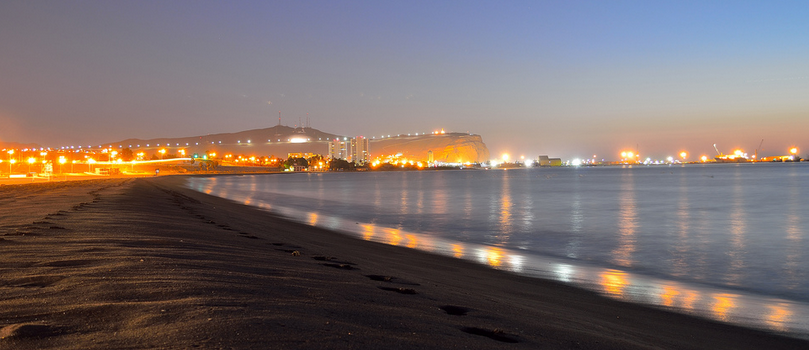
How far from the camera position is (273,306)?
11.5 ft

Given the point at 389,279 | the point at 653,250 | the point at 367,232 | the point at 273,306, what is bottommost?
the point at 653,250

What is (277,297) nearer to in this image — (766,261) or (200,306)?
(200,306)

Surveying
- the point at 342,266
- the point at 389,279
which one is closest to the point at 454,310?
the point at 389,279

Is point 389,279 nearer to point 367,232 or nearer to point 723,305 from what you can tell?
point 723,305

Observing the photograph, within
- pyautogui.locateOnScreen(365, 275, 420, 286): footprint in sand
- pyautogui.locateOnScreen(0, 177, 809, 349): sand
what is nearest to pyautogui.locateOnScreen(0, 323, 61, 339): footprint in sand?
pyautogui.locateOnScreen(0, 177, 809, 349): sand

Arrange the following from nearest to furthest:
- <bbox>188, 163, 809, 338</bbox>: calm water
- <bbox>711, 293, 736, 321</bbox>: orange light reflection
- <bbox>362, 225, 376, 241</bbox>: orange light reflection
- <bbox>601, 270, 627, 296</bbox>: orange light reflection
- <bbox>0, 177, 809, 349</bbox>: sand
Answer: <bbox>0, 177, 809, 349</bbox>: sand → <bbox>711, 293, 736, 321</bbox>: orange light reflection → <bbox>188, 163, 809, 338</bbox>: calm water → <bbox>601, 270, 627, 296</bbox>: orange light reflection → <bbox>362, 225, 376, 241</bbox>: orange light reflection

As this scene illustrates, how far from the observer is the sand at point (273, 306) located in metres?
2.87

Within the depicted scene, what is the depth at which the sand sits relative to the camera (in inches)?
113

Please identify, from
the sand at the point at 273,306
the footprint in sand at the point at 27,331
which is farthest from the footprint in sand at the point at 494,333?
the footprint in sand at the point at 27,331

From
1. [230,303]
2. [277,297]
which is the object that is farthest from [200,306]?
[277,297]

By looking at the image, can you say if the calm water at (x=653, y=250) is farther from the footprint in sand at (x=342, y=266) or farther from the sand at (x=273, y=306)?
the footprint in sand at (x=342, y=266)

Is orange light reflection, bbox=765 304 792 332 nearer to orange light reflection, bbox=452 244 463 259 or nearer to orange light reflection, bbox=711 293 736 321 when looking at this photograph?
orange light reflection, bbox=711 293 736 321

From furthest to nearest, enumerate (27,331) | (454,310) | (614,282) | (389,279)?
1. (614,282)
2. (389,279)
3. (454,310)
4. (27,331)

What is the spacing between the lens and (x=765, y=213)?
24.2m
